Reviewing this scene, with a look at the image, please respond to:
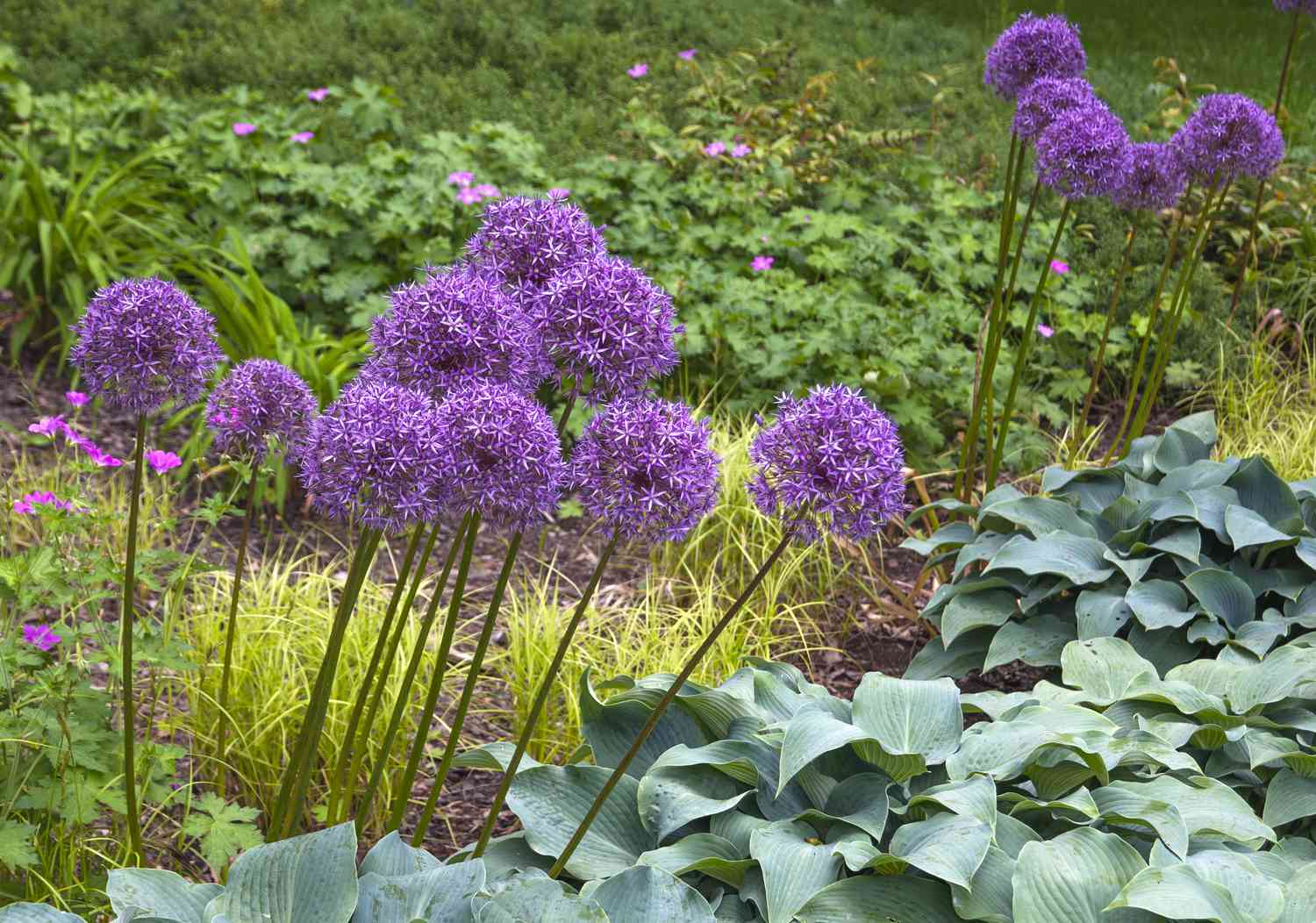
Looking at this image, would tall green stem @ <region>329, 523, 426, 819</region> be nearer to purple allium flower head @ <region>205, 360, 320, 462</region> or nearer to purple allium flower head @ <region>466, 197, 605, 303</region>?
purple allium flower head @ <region>205, 360, 320, 462</region>

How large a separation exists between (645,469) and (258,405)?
3.00 feet

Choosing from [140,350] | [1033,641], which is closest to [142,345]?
[140,350]

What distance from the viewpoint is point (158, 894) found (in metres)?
2.17

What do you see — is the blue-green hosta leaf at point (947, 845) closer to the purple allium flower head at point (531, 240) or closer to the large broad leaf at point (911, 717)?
the large broad leaf at point (911, 717)

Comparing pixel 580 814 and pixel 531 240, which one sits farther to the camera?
pixel 580 814

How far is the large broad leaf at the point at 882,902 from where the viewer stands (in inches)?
91.4

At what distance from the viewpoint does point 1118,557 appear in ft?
12.2

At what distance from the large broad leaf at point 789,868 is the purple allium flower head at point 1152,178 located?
8.74 feet

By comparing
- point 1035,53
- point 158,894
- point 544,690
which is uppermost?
point 1035,53

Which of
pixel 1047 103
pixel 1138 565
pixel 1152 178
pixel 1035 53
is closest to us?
pixel 1138 565

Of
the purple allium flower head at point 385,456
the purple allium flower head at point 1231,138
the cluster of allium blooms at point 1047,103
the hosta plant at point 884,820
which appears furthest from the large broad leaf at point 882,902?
the purple allium flower head at point 1231,138

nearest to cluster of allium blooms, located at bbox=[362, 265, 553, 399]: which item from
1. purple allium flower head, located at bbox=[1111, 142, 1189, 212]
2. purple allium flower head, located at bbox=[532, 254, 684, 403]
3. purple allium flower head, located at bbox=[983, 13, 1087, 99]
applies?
purple allium flower head, located at bbox=[532, 254, 684, 403]

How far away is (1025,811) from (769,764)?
554mm

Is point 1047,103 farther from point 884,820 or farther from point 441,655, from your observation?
point 441,655
